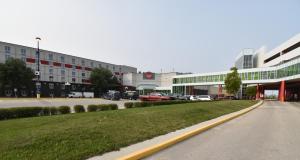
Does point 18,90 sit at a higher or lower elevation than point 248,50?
lower

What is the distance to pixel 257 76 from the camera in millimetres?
77688

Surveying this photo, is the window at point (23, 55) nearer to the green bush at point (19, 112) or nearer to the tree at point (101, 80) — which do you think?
the tree at point (101, 80)

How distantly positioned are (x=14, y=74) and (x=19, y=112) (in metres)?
60.5

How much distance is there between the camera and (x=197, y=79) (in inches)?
4104

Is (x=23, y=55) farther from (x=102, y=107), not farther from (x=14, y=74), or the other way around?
(x=102, y=107)

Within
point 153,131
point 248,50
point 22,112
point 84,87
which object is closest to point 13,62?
point 84,87

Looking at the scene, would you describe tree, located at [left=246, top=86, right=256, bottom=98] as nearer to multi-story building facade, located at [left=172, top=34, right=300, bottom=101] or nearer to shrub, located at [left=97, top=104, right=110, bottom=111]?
multi-story building facade, located at [left=172, top=34, right=300, bottom=101]

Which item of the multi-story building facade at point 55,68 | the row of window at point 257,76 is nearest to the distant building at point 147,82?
the row of window at point 257,76

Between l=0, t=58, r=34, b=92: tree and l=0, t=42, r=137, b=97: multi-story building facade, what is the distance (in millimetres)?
1694

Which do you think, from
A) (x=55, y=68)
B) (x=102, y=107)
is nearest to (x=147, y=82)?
(x=55, y=68)

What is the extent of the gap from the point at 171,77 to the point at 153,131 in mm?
108137

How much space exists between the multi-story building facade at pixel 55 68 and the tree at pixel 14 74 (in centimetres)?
169

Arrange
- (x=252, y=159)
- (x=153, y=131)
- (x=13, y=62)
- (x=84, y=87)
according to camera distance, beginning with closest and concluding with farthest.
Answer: (x=252, y=159), (x=153, y=131), (x=13, y=62), (x=84, y=87)

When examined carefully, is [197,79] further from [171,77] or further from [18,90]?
[18,90]
